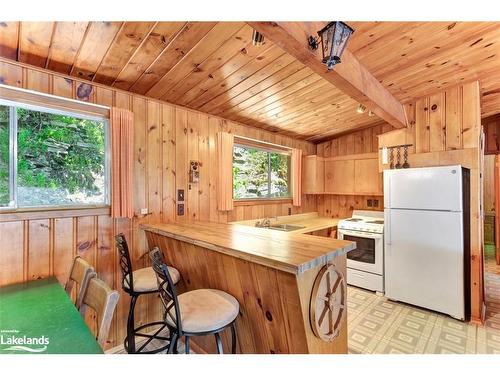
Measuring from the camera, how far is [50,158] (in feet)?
6.29

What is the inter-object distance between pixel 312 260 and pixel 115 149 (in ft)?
6.06

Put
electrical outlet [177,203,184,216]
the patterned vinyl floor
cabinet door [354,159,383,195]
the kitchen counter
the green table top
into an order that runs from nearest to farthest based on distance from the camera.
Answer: the green table top
the patterned vinyl floor
electrical outlet [177,203,184,216]
the kitchen counter
cabinet door [354,159,383,195]

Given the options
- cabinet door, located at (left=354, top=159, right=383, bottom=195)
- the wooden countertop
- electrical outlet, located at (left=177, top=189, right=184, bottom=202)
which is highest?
cabinet door, located at (left=354, top=159, right=383, bottom=195)

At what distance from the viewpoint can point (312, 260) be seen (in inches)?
47.9

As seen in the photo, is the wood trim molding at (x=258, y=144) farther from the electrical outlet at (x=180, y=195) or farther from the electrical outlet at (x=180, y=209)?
the electrical outlet at (x=180, y=209)

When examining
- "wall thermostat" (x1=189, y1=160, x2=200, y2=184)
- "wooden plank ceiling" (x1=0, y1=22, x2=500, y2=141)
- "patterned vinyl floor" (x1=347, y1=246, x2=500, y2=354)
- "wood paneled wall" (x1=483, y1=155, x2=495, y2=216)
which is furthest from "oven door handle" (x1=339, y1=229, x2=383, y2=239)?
"wood paneled wall" (x1=483, y1=155, x2=495, y2=216)

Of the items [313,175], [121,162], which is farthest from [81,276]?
[313,175]

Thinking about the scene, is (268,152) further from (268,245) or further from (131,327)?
(131,327)

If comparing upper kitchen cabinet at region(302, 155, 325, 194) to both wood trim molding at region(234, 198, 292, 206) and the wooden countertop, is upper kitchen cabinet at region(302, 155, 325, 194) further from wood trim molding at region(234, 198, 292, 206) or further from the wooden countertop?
the wooden countertop

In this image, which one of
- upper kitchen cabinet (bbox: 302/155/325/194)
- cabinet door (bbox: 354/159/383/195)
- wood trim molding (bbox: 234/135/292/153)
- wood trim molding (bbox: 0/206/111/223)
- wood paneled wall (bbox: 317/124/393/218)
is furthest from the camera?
upper kitchen cabinet (bbox: 302/155/325/194)

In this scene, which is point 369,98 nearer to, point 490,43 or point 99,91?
point 490,43

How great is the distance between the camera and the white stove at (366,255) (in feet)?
10.3

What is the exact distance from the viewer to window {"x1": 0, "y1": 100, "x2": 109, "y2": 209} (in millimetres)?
1728

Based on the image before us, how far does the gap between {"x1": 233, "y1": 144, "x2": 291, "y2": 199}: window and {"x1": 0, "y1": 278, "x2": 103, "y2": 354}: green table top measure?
220 cm
